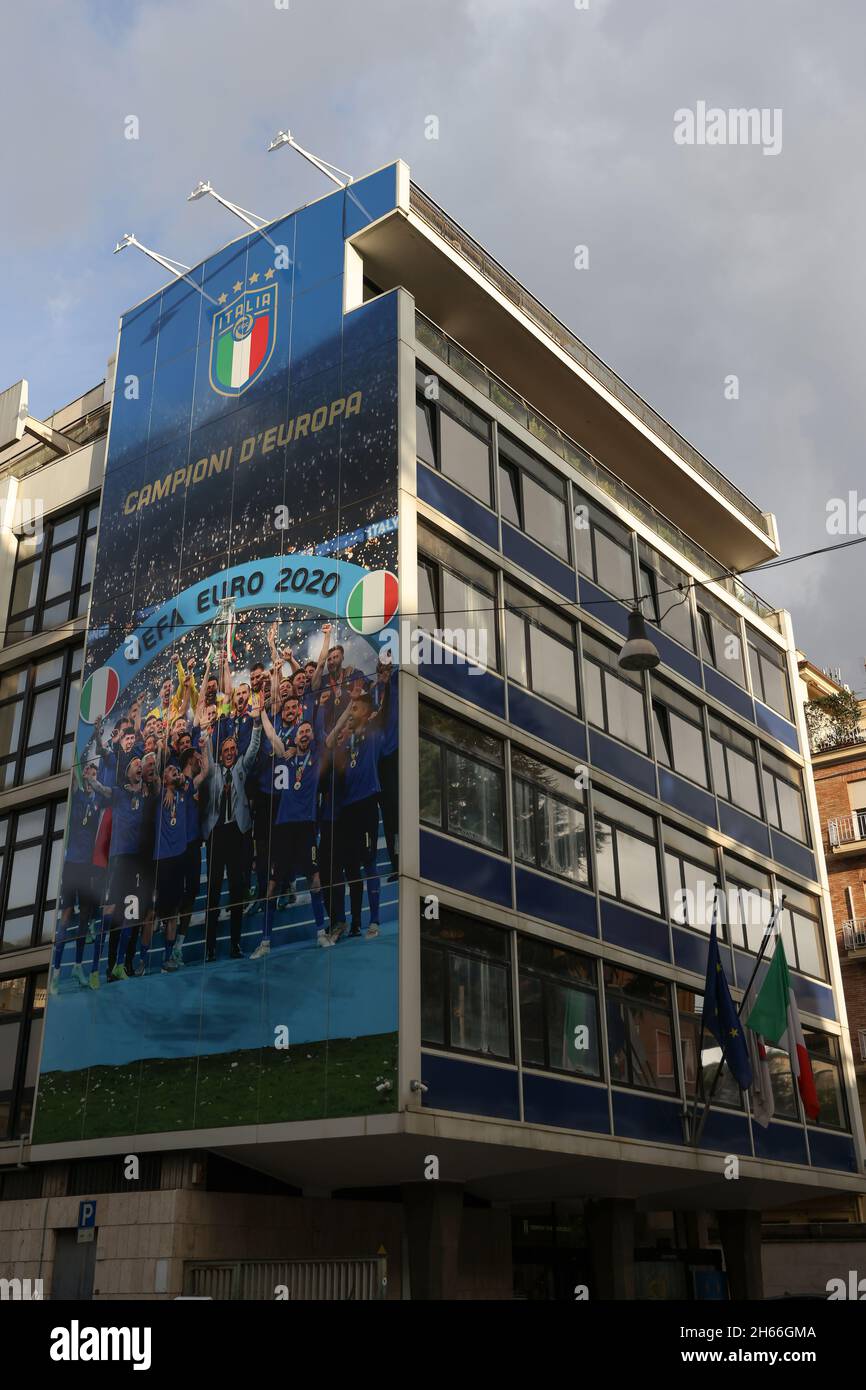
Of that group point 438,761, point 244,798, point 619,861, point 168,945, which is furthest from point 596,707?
point 168,945

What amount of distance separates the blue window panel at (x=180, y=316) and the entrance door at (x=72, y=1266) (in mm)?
19511

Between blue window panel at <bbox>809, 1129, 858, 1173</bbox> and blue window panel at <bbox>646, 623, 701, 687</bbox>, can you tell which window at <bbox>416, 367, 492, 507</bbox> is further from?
blue window panel at <bbox>809, 1129, 858, 1173</bbox>

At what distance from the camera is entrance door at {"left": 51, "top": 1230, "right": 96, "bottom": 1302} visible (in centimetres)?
2361

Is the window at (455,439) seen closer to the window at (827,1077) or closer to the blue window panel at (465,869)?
the blue window panel at (465,869)

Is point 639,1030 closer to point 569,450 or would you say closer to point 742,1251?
point 742,1251

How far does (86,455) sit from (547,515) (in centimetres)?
1198

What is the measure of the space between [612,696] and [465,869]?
29.1 ft

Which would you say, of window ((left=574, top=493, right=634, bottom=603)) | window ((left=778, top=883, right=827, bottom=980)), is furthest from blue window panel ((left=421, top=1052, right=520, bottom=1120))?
window ((left=778, top=883, right=827, bottom=980))

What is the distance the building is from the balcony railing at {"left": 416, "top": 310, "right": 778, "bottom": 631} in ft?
0.73

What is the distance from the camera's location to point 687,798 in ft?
110

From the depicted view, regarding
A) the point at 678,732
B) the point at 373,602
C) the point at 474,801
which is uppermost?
the point at 678,732

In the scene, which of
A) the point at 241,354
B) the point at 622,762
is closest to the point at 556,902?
the point at 622,762

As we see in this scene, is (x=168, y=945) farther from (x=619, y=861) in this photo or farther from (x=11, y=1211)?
(x=619, y=861)

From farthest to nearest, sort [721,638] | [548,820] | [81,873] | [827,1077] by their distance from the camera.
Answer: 1. [721,638]
2. [827,1077]
3. [81,873]
4. [548,820]
